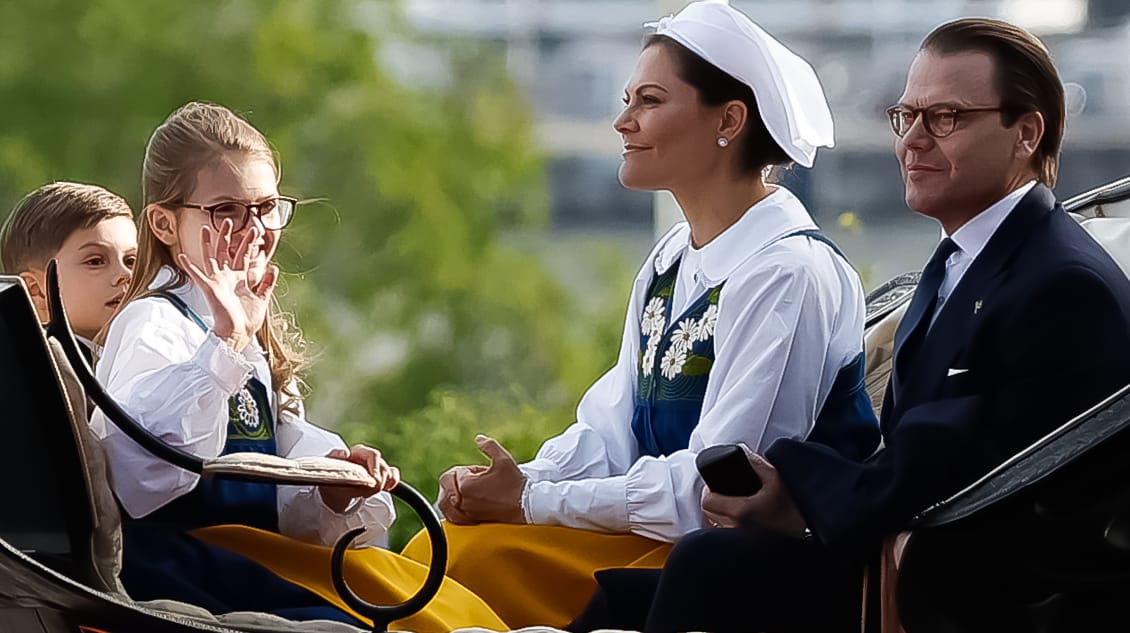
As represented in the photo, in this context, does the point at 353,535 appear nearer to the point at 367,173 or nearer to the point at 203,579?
the point at 203,579

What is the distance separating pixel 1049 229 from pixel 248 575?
115cm

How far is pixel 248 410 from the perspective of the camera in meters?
2.45

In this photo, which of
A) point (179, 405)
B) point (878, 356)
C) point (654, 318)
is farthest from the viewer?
point (878, 356)

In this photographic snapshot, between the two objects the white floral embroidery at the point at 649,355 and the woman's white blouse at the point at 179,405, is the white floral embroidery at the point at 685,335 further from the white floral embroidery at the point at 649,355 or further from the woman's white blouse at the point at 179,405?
the woman's white blouse at the point at 179,405

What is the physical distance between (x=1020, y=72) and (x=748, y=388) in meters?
0.56

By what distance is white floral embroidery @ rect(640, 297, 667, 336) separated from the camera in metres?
2.64

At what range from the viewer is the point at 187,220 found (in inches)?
97.1

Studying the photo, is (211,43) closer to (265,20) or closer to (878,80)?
(265,20)

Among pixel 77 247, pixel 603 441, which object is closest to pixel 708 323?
pixel 603 441

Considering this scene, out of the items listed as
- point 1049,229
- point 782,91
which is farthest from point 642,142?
point 1049,229

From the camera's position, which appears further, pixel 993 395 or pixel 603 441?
pixel 603 441

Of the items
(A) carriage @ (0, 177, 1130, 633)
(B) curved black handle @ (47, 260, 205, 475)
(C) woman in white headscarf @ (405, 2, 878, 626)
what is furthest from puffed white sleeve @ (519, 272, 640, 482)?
(B) curved black handle @ (47, 260, 205, 475)

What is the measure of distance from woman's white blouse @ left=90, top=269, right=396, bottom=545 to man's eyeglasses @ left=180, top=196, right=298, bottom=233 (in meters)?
0.11

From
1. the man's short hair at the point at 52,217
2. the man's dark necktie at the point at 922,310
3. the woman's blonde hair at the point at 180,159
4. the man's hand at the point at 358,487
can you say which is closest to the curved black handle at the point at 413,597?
the man's hand at the point at 358,487
